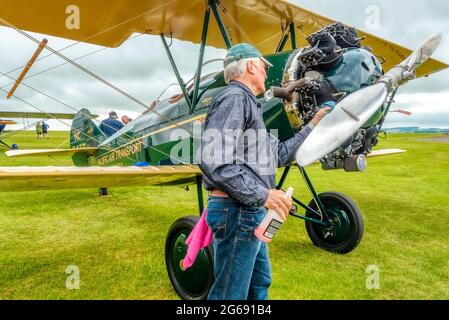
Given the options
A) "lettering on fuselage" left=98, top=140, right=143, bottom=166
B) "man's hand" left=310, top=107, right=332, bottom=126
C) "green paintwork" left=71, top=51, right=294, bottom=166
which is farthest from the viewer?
"lettering on fuselage" left=98, top=140, right=143, bottom=166

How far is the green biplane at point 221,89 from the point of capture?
2.88 meters

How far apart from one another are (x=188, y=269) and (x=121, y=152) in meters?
3.68

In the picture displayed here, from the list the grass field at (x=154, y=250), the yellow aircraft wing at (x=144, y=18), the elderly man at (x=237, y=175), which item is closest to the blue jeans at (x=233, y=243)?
the elderly man at (x=237, y=175)

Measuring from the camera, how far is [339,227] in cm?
421

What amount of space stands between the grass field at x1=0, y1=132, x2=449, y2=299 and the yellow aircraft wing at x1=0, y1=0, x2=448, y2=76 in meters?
2.61

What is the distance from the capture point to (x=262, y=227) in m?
1.65

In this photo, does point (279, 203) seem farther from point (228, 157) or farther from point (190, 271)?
point (190, 271)

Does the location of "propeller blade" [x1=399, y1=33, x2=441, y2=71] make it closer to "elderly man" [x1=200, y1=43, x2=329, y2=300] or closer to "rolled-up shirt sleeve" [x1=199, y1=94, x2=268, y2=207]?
"elderly man" [x1=200, y1=43, x2=329, y2=300]

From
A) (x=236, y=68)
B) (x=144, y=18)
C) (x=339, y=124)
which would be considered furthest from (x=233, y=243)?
(x=144, y=18)

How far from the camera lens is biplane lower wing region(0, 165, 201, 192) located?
2654 mm

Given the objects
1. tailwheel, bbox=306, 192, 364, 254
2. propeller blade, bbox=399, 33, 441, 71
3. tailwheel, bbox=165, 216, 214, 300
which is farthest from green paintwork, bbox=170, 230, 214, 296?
propeller blade, bbox=399, 33, 441, 71

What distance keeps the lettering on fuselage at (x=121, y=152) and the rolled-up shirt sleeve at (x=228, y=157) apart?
12.8 feet

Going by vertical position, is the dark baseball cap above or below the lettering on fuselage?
above

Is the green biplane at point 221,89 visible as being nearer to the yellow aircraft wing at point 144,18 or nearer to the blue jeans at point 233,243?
the yellow aircraft wing at point 144,18
